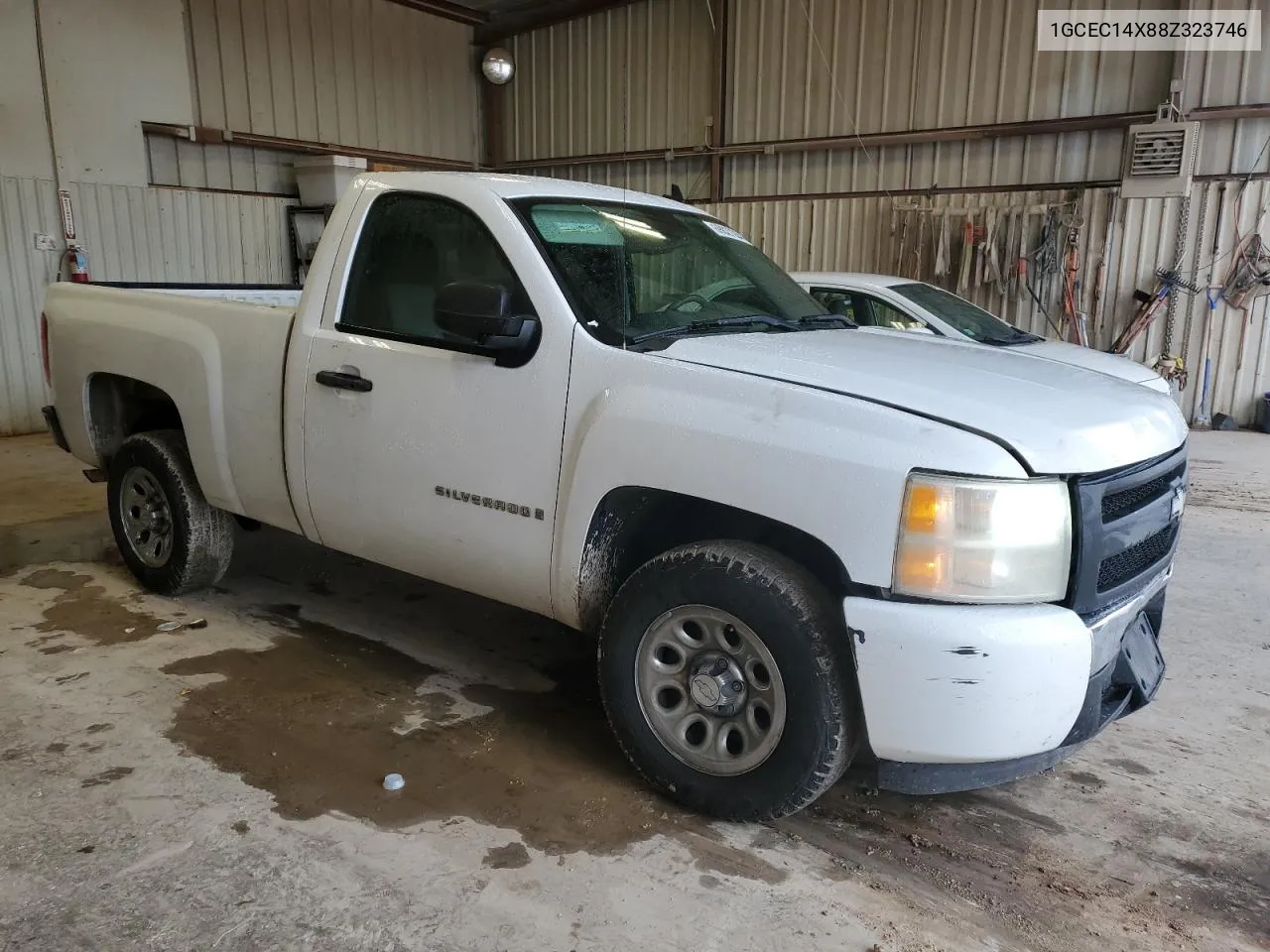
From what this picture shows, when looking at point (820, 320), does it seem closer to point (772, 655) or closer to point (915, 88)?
point (772, 655)

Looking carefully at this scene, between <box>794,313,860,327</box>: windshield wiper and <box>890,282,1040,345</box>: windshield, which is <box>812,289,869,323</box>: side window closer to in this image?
<box>890,282,1040,345</box>: windshield

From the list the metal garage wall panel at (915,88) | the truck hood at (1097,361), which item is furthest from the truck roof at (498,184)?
the metal garage wall panel at (915,88)

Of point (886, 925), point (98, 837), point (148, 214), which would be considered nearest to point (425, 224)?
point (98, 837)

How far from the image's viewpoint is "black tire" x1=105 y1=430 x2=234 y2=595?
4.26m

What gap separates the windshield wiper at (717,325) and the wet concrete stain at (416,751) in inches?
55.2

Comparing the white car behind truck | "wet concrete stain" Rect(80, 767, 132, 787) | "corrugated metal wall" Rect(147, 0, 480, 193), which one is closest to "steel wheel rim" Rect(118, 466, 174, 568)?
"wet concrete stain" Rect(80, 767, 132, 787)

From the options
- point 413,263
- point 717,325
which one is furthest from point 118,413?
point 717,325

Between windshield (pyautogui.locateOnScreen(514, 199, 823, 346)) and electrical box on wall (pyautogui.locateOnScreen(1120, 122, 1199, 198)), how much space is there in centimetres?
769

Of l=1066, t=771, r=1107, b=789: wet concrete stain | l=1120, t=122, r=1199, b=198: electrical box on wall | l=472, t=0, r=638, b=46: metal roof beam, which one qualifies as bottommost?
l=1066, t=771, r=1107, b=789: wet concrete stain

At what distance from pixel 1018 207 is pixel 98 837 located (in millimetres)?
10574

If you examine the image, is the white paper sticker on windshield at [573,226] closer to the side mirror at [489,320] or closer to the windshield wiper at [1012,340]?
the side mirror at [489,320]

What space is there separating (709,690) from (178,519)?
2879 mm

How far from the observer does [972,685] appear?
2221 millimetres

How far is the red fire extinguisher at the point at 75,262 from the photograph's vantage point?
32.0 ft
